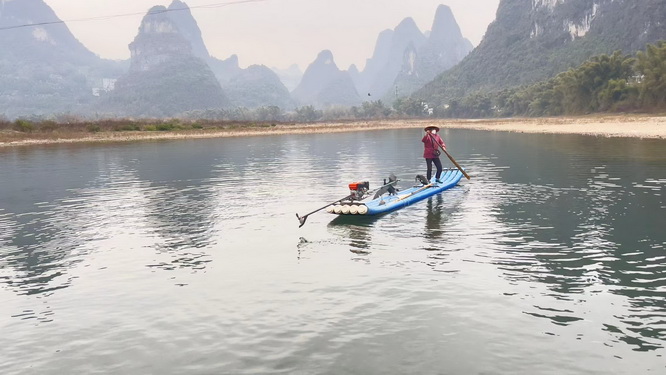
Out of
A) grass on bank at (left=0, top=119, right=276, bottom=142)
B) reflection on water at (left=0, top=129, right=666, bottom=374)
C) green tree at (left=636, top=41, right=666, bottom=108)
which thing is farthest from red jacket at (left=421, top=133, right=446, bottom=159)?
green tree at (left=636, top=41, right=666, bottom=108)

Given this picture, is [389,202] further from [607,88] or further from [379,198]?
[607,88]

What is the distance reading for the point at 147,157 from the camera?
153 feet

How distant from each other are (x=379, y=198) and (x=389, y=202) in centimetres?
65

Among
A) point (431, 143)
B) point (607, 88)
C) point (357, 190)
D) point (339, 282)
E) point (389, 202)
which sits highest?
→ point (607, 88)

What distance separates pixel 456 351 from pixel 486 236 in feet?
25.1

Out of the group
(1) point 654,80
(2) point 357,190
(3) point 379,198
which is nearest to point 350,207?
(2) point 357,190

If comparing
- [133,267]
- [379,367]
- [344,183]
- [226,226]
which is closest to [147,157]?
[344,183]

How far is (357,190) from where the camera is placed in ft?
61.3

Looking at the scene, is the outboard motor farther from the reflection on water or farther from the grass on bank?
the grass on bank

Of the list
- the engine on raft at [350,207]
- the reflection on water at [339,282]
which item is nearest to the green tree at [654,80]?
the reflection on water at [339,282]

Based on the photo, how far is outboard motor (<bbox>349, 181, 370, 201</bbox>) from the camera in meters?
18.3

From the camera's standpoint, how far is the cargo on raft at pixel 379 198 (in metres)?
17.5

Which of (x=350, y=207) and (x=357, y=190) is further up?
(x=357, y=190)

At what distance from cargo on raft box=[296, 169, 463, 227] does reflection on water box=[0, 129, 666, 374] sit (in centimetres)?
44
